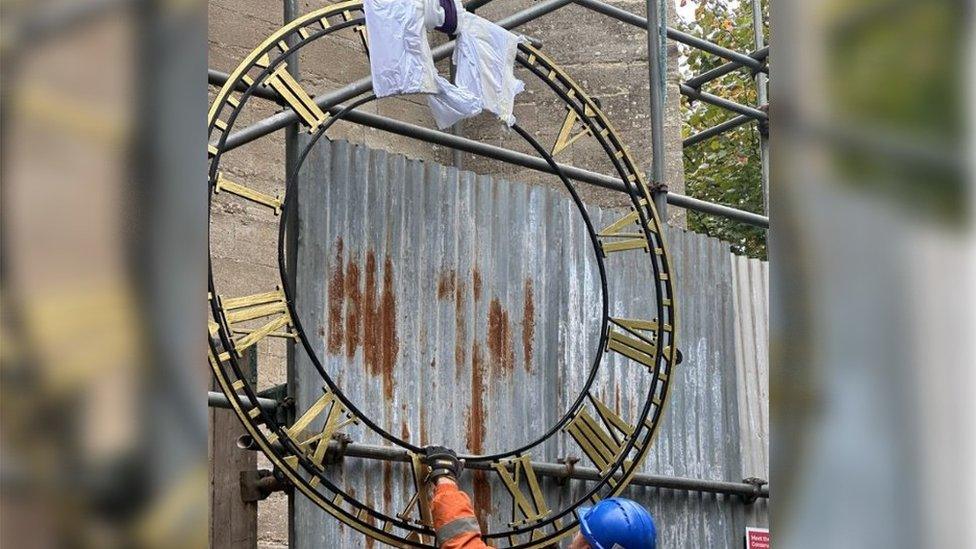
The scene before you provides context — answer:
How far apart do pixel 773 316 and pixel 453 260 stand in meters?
5.39

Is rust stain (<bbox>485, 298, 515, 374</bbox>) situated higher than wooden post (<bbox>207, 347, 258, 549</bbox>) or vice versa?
rust stain (<bbox>485, 298, 515, 374</bbox>)

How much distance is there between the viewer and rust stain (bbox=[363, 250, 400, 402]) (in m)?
6.04

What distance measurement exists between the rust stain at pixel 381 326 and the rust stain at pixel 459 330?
32 cm

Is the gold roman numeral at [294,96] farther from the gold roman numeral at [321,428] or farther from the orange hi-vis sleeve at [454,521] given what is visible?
the orange hi-vis sleeve at [454,521]

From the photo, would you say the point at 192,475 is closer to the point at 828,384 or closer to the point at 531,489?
the point at 828,384

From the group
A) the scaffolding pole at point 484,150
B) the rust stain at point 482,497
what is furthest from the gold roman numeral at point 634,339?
the rust stain at point 482,497

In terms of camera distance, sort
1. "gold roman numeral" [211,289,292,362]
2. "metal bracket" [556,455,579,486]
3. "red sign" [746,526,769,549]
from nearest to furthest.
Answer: "gold roman numeral" [211,289,292,362]
"metal bracket" [556,455,579,486]
"red sign" [746,526,769,549]

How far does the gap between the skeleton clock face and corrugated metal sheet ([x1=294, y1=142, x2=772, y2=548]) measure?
60mm

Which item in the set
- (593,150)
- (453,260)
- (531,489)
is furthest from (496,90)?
(593,150)

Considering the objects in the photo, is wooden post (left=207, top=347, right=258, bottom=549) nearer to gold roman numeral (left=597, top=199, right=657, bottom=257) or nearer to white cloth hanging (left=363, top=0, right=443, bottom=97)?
white cloth hanging (left=363, top=0, right=443, bottom=97)

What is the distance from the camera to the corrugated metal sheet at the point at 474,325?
5.94 m

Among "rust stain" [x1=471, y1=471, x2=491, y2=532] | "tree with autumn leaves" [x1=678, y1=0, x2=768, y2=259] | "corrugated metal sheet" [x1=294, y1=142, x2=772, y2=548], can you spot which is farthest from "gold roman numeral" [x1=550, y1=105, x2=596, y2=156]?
"tree with autumn leaves" [x1=678, y1=0, x2=768, y2=259]

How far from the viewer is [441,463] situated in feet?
18.9

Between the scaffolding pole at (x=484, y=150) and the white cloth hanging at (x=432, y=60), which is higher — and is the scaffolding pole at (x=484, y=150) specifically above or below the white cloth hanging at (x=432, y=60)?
below
